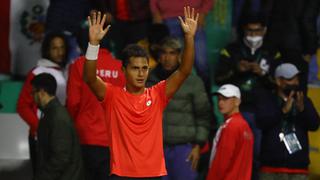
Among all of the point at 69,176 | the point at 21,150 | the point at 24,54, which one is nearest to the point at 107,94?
the point at 69,176

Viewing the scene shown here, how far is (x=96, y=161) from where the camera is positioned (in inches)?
276

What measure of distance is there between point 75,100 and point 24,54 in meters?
3.22

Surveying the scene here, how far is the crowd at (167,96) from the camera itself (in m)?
5.83

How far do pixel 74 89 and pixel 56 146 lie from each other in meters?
0.58

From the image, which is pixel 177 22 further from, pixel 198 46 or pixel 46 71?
pixel 46 71

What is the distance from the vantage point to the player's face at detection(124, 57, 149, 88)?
5809 millimetres

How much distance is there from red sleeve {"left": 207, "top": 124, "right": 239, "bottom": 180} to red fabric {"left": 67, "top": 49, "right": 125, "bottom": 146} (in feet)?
3.25

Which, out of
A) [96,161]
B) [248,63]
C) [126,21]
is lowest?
[96,161]

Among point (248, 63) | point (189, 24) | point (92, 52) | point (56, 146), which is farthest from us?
point (248, 63)

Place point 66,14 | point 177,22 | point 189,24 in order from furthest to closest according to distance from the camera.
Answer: point 66,14
point 177,22
point 189,24

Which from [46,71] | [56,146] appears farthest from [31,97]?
[56,146]

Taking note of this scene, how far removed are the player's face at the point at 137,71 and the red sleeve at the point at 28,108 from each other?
2.01 meters

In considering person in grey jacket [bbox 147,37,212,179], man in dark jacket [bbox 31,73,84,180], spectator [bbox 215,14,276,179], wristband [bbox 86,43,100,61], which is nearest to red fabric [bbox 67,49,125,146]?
man in dark jacket [bbox 31,73,84,180]

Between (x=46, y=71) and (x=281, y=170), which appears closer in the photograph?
(x=281, y=170)
